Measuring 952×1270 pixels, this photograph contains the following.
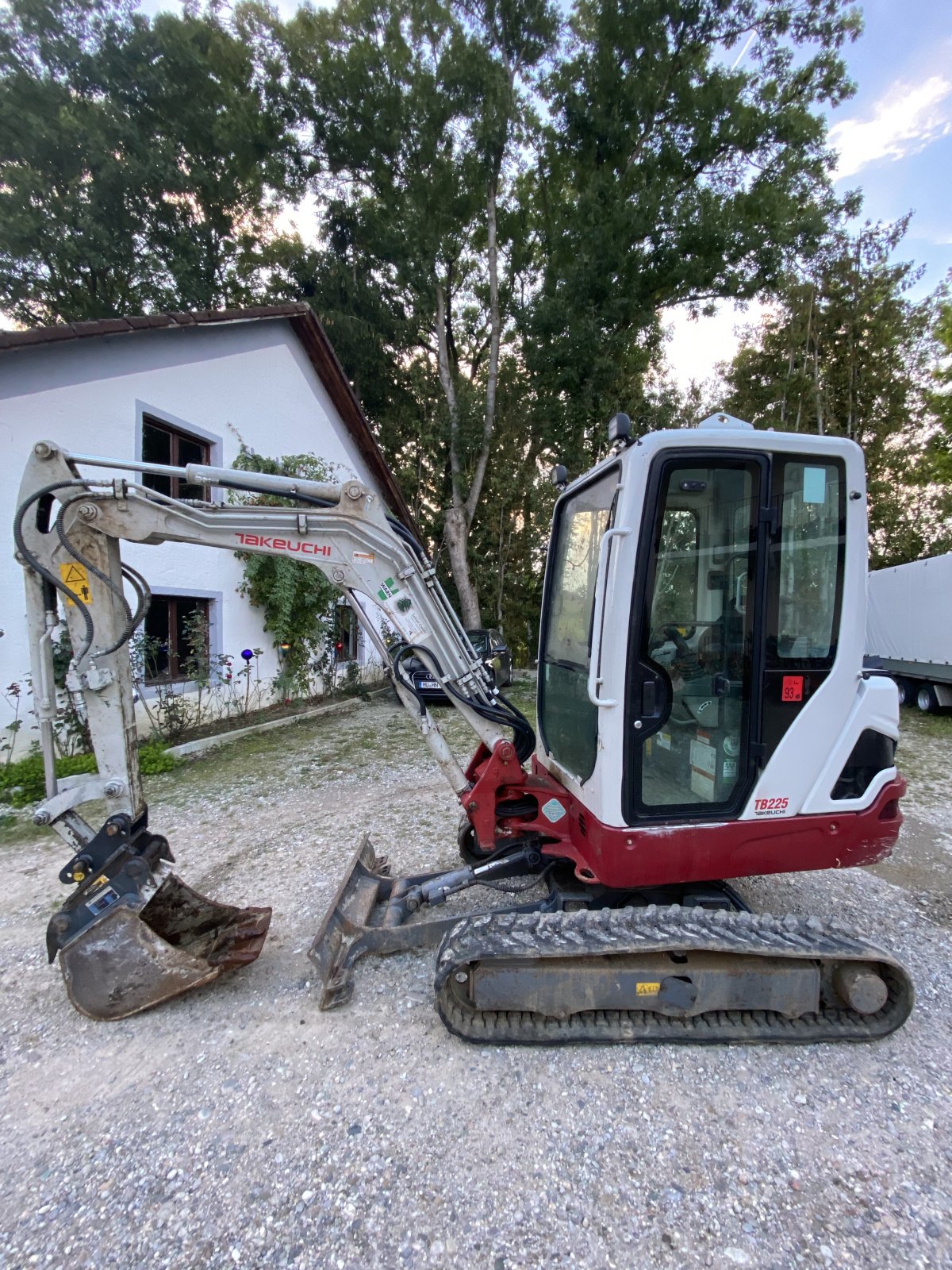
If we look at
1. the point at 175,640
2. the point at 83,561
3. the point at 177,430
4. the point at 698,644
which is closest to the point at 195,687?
the point at 175,640

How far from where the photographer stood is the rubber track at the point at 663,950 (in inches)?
101

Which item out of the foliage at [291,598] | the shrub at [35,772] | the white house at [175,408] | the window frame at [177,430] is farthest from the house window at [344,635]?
the shrub at [35,772]

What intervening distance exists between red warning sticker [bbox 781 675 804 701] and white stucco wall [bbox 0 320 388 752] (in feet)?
23.9

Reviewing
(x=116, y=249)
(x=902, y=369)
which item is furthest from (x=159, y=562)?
(x=902, y=369)

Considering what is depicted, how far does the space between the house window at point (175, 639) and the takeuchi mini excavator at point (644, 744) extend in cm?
575

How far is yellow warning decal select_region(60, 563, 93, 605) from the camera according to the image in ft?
9.48

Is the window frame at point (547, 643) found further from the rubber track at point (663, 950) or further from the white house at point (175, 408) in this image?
the white house at point (175, 408)

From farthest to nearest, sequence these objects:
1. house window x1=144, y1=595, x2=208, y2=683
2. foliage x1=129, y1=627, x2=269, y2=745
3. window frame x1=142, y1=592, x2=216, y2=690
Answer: house window x1=144, y1=595, x2=208, y2=683 → window frame x1=142, y1=592, x2=216, y2=690 → foliage x1=129, y1=627, x2=269, y2=745

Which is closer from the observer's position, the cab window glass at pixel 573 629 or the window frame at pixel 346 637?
the cab window glass at pixel 573 629

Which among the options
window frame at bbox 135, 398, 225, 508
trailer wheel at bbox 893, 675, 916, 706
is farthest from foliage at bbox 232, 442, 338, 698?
trailer wheel at bbox 893, 675, 916, 706

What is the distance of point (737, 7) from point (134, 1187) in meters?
23.0

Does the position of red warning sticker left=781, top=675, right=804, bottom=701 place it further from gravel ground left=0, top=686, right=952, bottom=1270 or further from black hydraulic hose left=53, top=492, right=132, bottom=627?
black hydraulic hose left=53, top=492, right=132, bottom=627

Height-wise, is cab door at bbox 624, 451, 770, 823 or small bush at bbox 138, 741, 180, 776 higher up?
cab door at bbox 624, 451, 770, 823

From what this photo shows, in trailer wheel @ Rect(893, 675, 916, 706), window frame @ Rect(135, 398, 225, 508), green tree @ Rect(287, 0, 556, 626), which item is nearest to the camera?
window frame @ Rect(135, 398, 225, 508)
